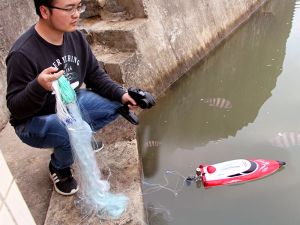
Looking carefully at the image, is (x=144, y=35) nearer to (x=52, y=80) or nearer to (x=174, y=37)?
(x=174, y=37)

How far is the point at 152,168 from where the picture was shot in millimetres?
4152

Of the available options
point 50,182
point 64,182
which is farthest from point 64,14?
point 50,182

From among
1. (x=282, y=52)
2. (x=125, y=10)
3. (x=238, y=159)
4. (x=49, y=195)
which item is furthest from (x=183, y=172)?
(x=282, y=52)

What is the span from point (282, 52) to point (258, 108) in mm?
2496

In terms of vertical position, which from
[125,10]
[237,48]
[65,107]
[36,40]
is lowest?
[237,48]

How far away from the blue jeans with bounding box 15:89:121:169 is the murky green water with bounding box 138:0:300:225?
1.11 metres

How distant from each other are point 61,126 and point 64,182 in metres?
0.56

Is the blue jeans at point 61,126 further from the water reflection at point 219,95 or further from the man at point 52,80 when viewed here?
the water reflection at point 219,95

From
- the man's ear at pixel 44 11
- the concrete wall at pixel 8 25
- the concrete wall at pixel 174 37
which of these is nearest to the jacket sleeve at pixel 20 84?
the man's ear at pixel 44 11

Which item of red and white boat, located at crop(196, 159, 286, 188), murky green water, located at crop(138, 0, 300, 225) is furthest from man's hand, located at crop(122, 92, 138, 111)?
red and white boat, located at crop(196, 159, 286, 188)

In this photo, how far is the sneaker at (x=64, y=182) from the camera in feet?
9.50

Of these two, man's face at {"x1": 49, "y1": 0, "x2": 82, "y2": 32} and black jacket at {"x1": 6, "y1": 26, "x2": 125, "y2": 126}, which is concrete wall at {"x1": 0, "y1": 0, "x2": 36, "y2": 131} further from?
man's face at {"x1": 49, "y1": 0, "x2": 82, "y2": 32}

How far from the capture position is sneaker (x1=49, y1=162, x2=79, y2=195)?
9.50ft

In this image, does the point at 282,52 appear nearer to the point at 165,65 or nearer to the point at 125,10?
the point at 165,65
